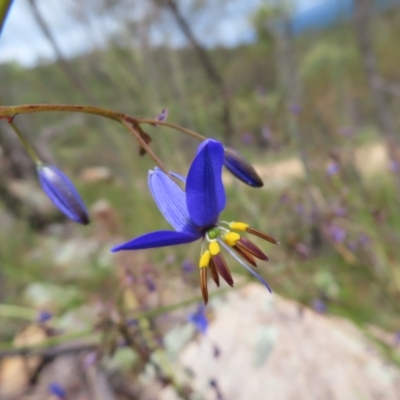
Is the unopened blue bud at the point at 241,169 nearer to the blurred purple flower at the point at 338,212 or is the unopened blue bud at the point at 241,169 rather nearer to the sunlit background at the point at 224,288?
the sunlit background at the point at 224,288

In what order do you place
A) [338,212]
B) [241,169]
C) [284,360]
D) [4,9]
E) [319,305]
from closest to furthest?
[4,9] → [241,169] → [338,212] → [319,305] → [284,360]

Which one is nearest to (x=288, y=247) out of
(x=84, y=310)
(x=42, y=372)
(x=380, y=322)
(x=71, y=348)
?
(x=380, y=322)

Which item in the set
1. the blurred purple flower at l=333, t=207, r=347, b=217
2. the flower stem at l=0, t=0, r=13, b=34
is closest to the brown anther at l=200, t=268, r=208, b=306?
the flower stem at l=0, t=0, r=13, b=34

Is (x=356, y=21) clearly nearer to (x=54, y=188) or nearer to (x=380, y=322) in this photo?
(x=380, y=322)

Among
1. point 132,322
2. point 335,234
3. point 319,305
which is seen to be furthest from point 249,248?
point 319,305

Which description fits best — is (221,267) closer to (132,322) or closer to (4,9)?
(4,9)

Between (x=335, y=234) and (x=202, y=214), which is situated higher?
(x=202, y=214)

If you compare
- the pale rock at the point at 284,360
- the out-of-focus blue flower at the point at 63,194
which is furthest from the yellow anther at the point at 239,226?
the pale rock at the point at 284,360

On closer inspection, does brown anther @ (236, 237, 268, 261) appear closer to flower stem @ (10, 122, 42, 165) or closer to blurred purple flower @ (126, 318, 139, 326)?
flower stem @ (10, 122, 42, 165)
